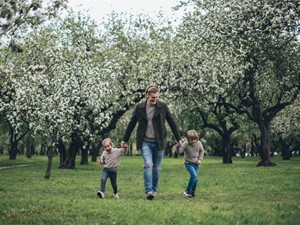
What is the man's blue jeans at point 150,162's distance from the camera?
13742mm

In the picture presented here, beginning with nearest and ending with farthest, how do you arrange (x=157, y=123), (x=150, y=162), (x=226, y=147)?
(x=150, y=162) < (x=157, y=123) < (x=226, y=147)

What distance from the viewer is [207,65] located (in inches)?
1564

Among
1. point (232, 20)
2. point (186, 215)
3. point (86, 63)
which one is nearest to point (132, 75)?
A: point (86, 63)

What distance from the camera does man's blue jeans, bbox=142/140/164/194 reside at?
13742mm

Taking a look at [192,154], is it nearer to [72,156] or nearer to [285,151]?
[72,156]

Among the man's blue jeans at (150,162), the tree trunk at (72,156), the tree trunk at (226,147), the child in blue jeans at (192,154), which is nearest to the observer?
the man's blue jeans at (150,162)

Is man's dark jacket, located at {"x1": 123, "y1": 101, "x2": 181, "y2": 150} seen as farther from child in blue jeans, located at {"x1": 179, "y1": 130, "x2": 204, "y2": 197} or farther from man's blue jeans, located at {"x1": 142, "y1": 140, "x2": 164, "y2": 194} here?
child in blue jeans, located at {"x1": 179, "y1": 130, "x2": 204, "y2": 197}

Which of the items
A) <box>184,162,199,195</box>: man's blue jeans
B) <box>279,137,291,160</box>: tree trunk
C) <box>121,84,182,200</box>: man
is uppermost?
<box>279,137,291,160</box>: tree trunk

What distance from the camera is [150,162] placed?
13742mm

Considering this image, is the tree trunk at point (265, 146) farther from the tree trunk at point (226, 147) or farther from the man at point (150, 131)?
the man at point (150, 131)

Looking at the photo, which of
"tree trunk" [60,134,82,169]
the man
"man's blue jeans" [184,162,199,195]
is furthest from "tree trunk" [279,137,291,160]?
the man

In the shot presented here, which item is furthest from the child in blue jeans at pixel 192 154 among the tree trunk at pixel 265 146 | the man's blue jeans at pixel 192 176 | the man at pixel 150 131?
the tree trunk at pixel 265 146

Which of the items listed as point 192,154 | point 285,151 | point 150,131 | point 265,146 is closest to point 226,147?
point 265,146

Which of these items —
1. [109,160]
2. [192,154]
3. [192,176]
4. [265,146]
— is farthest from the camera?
[265,146]
